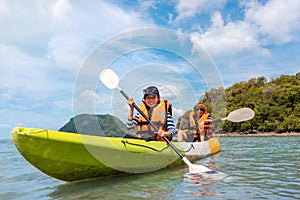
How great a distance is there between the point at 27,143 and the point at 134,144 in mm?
1735

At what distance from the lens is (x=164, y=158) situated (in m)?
5.54

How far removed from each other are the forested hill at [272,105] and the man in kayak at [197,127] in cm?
3777

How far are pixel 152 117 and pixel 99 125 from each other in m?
1.12

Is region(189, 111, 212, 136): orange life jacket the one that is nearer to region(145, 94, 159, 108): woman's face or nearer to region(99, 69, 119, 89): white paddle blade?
region(145, 94, 159, 108): woman's face

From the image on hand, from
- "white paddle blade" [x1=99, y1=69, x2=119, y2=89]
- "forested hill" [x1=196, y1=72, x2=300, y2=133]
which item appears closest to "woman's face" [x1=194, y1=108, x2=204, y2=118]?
"white paddle blade" [x1=99, y1=69, x2=119, y2=89]

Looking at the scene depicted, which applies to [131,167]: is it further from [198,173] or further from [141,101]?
[141,101]

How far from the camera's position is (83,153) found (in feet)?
13.9

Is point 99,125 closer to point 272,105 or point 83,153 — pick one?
point 83,153

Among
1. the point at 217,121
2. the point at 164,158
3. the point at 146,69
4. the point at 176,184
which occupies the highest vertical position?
the point at 146,69

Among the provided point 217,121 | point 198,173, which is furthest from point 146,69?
point 217,121

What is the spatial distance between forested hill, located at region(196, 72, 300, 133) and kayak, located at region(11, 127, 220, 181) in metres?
41.8

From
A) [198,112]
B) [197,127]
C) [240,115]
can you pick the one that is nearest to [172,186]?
[197,127]

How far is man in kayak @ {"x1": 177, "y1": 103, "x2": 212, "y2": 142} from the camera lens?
8312 mm

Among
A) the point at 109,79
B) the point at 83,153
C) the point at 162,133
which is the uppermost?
the point at 109,79
